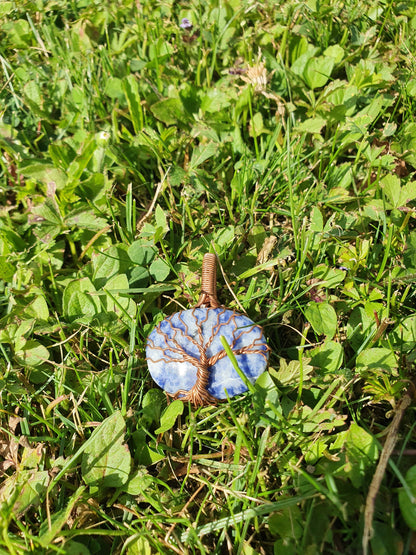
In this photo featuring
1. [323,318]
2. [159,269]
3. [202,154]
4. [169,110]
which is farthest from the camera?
[169,110]

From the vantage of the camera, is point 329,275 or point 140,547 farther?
point 329,275

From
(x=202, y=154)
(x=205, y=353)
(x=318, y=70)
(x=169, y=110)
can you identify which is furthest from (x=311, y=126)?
(x=205, y=353)

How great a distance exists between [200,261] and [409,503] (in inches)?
38.1

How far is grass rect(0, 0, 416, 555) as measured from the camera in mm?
1217

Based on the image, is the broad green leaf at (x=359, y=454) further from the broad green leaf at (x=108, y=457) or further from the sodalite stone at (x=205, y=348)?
the broad green leaf at (x=108, y=457)

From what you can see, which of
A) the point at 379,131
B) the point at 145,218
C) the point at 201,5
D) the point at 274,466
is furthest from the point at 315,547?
the point at 201,5

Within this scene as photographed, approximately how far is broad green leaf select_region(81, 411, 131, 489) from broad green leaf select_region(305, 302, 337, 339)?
66 centimetres

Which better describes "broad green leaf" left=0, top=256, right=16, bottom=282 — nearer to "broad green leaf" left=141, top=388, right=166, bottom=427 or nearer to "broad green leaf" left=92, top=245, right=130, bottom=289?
"broad green leaf" left=92, top=245, right=130, bottom=289

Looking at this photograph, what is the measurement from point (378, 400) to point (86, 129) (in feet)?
5.39

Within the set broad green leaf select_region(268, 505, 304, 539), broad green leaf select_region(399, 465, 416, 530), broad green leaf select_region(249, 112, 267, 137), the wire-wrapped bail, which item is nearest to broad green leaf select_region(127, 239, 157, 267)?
the wire-wrapped bail

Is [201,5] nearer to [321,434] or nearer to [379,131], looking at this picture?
[379,131]

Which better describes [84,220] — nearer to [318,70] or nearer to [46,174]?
[46,174]

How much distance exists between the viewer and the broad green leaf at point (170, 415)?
1.35 meters

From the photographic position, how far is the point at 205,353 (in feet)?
4.49
